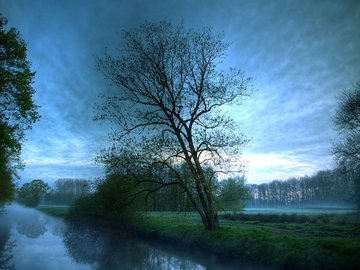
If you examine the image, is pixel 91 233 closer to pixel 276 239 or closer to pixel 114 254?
pixel 114 254

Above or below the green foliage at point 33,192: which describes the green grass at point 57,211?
below

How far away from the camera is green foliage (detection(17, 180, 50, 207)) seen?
12950cm

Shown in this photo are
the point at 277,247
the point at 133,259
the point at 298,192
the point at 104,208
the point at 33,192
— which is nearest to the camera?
the point at 277,247

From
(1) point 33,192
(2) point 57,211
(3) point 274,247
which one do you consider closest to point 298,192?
(2) point 57,211

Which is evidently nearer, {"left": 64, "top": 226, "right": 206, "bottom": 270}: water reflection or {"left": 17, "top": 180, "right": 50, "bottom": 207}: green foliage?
{"left": 64, "top": 226, "right": 206, "bottom": 270}: water reflection

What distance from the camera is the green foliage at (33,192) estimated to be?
12950 cm

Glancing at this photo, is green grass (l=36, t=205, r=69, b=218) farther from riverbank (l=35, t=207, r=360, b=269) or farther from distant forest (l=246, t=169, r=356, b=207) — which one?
distant forest (l=246, t=169, r=356, b=207)

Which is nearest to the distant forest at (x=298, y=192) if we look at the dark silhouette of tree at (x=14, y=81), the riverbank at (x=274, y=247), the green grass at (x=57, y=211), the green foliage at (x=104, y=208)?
the green grass at (x=57, y=211)

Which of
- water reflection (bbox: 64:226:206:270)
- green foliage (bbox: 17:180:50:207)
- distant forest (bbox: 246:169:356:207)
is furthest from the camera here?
green foliage (bbox: 17:180:50:207)

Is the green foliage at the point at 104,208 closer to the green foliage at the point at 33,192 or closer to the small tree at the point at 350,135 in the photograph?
the small tree at the point at 350,135

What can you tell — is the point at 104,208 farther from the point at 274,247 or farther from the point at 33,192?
the point at 33,192

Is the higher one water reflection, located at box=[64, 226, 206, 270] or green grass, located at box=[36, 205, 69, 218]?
water reflection, located at box=[64, 226, 206, 270]

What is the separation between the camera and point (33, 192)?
428ft

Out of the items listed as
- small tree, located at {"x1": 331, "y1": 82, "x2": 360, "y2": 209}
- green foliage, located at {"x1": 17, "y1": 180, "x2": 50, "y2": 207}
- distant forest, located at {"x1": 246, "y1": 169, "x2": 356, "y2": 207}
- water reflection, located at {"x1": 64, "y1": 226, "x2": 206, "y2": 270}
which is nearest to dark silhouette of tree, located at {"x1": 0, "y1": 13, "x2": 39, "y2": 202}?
water reflection, located at {"x1": 64, "y1": 226, "x2": 206, "y2": 270}
